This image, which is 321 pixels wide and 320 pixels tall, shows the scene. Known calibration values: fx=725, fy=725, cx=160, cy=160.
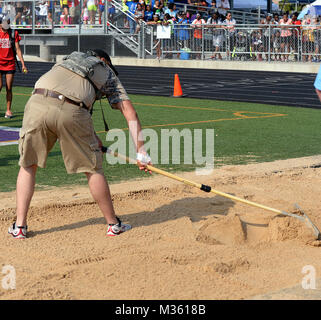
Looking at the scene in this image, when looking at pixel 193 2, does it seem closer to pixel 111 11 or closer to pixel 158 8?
→ pixel 158 8

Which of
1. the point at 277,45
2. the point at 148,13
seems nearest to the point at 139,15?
the point at 148,13

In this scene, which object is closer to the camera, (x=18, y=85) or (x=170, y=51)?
(x=18, y=85)

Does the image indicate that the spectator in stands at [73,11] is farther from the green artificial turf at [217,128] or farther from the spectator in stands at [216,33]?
the green artificial turf at [217,128]

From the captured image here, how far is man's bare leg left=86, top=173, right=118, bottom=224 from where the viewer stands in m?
5.98

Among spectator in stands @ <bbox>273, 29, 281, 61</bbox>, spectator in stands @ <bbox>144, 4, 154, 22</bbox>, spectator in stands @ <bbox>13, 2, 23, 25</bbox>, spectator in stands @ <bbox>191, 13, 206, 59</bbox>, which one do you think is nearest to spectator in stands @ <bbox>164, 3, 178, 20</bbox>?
spectator in stands @ <bbox>144, 4, 154, 22</bbox>

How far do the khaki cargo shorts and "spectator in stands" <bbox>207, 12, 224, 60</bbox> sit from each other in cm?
2330

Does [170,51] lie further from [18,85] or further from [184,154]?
[184,154]

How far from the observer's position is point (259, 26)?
2797 cm

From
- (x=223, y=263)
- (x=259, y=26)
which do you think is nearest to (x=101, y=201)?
(x=223, y=263)

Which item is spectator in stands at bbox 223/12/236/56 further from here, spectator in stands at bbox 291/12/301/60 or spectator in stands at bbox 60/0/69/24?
spectator in stands at bbox 60/0/69/24

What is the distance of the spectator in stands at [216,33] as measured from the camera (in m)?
28.6
